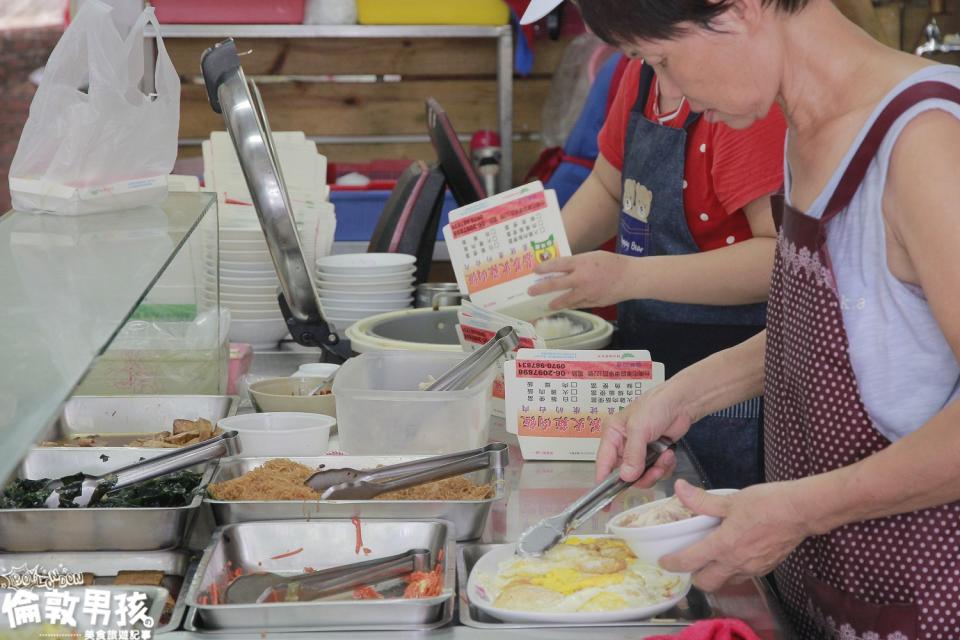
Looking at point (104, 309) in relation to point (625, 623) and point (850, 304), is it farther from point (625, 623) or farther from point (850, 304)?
point (850, 304)

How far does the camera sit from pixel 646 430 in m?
1.65

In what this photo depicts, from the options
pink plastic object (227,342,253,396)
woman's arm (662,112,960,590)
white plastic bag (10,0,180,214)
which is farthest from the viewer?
pink plastic object (227,342,253,396)

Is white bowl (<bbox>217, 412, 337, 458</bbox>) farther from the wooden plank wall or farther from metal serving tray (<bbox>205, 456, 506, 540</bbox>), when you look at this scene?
the wooden plank wall

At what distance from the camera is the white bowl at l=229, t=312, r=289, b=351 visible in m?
2.88

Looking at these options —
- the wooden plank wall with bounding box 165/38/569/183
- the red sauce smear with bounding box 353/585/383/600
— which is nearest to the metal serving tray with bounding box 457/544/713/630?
the red sauce smear with bounding box 353/585/383/600

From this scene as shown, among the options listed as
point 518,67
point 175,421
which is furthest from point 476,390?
point 518,67

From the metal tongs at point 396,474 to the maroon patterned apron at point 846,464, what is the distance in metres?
0.48

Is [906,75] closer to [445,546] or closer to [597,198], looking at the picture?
[445,546]

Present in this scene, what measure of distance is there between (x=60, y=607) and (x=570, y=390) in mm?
964

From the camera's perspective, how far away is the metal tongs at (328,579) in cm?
144

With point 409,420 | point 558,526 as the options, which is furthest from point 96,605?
point 409,420

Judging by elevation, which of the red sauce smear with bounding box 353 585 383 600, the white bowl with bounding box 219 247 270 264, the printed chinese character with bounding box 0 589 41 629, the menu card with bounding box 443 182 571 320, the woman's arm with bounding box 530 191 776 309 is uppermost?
the menu card with bounding box 443 182 571 320

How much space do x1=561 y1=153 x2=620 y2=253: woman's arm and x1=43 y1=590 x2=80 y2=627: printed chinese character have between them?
1.90m

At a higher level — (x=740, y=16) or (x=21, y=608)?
(x=740, y=16)
